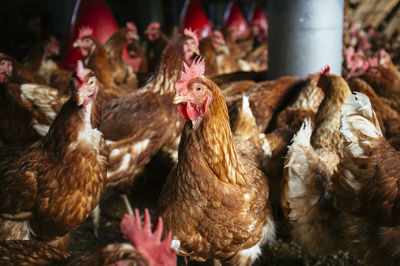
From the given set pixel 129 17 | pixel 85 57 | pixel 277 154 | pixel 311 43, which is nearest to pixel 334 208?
pixel 277 154

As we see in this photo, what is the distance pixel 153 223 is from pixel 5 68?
1809 mm

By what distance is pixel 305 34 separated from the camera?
295 cm

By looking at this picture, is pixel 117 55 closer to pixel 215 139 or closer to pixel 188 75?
pixel 188 75

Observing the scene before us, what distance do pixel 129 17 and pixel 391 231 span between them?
37.2 feet

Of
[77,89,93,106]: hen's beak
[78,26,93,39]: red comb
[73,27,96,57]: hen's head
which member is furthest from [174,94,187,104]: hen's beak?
[78,26,93,39]: red comb

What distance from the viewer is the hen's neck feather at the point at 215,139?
5.32ft

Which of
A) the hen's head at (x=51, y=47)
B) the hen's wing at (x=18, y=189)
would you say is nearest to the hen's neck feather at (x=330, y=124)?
the hen's wing at (x=18, y=189)

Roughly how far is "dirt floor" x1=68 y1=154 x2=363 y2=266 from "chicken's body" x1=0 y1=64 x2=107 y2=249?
490 mm

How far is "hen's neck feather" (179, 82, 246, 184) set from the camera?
1.62m

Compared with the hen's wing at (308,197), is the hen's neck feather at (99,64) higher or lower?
higher

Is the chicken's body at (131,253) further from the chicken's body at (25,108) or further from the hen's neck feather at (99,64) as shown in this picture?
the hen's neck feather at (99,64)

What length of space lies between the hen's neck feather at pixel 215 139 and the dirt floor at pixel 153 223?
61 centimetres

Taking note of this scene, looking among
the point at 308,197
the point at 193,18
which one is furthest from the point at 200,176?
the point at 193,18

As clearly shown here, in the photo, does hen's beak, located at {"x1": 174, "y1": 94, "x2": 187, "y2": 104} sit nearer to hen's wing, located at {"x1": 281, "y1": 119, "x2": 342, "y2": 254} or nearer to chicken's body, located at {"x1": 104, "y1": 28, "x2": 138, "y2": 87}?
hen's wing, located at {"x1": 281, "y1": 119, "x2": 342, "y2": 254}
